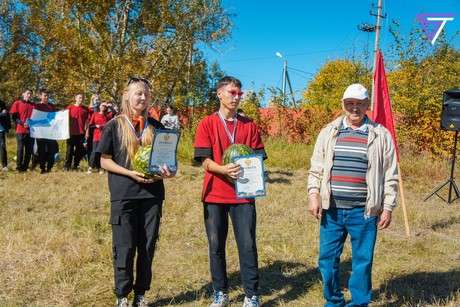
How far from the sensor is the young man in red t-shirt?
3.81 metres

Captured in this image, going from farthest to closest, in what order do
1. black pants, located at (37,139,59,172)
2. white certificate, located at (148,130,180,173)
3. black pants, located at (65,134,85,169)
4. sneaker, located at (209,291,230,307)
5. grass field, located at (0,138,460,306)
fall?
1. black pants, located at (65,134,85,169)
2. black pants, located at (37,139,59,172)
3. grass field, located at (0,138,460,306)
4. sneaker, located at (209,291,230,307)
5. white certificate, located at (148,130,180,173)

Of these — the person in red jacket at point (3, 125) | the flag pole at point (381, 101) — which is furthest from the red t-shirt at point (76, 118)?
the flag pole at point (381, 101)

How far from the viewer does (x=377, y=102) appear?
6.21 m

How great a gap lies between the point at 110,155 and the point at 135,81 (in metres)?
0.63

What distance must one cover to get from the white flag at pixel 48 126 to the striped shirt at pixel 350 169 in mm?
8786

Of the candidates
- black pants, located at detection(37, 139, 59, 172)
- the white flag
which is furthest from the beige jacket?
black pants, located at detection(37, 139, 59, 172)

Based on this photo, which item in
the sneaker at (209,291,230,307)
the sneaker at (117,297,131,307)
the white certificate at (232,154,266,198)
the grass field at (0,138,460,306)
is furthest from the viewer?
the grass field at (0,138,460,306)

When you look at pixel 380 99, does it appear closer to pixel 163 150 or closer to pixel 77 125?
pixel 163 150

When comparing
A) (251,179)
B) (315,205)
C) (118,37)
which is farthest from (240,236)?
(118,37)

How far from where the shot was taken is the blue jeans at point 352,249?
355 cm

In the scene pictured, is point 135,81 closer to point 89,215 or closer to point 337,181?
point 337,181

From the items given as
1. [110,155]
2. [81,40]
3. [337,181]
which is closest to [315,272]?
[337,181]

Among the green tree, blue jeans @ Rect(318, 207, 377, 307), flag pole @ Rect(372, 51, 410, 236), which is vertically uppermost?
the green tree

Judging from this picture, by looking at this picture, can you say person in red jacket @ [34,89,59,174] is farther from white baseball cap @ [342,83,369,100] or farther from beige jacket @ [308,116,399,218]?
white baseball cap @ [342,83,369,100]
